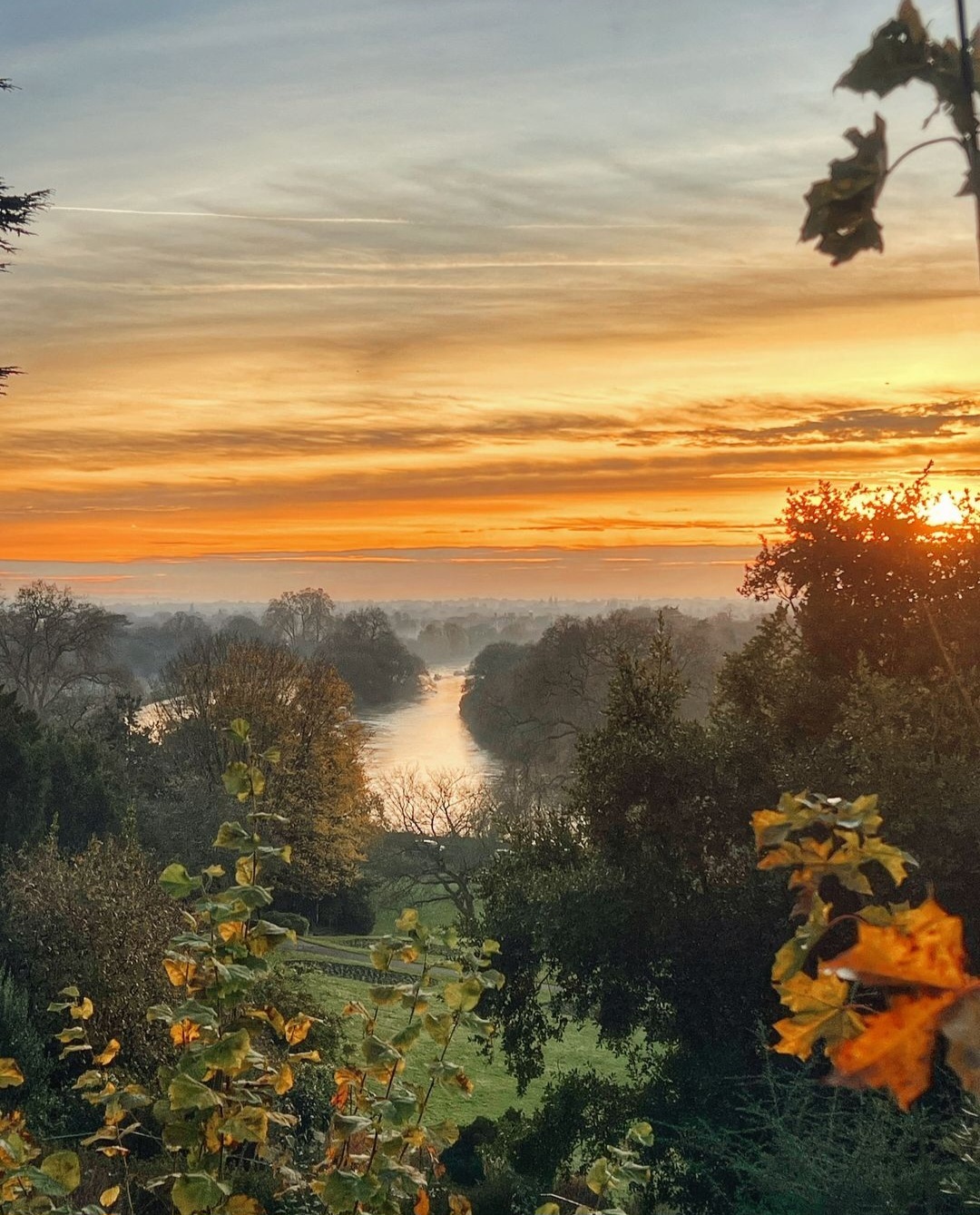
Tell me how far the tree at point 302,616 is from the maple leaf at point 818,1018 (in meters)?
72.5

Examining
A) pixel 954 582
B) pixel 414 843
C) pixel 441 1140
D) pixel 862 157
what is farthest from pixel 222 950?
pixel 414 843

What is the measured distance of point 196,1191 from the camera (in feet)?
10.6

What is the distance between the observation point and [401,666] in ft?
222

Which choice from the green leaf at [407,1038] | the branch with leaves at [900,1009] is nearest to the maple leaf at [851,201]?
the branch with leaves at [900,1009]

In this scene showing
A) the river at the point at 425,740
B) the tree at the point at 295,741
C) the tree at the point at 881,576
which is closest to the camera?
the tree at the point at 881,576

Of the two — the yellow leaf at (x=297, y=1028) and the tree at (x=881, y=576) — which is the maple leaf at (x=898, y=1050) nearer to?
the yellow leaf at (x=297, y=1028)

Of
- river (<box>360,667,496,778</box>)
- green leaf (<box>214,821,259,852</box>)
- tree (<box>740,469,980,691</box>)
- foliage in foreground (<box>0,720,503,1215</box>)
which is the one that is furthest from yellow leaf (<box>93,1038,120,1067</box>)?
river (<box>360,667,496,778</box>)

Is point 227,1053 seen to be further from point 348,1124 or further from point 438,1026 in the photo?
point 438,1026

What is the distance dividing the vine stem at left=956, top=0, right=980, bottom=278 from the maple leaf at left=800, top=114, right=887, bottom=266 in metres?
0.10

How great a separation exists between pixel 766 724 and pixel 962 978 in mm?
15211

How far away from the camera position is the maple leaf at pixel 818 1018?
1.50 m

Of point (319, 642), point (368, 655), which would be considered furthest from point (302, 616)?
point (368, 655)

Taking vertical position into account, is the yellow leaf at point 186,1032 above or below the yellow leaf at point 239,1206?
above

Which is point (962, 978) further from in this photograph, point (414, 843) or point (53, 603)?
point (53, 603)
